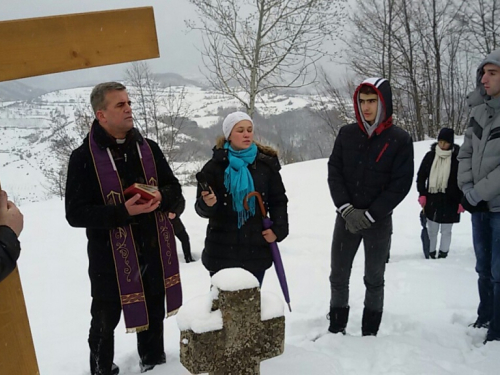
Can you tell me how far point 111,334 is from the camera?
114 inches

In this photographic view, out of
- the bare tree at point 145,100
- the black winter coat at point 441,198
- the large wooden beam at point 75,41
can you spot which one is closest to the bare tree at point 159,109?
the bare tree at point 145,100

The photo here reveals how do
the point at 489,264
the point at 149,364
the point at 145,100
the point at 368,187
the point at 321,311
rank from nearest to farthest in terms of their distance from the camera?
1. the point at 149,364
2. the point at 368,187
3. the point at 489,264
4. the point at 321,311
5. the point at 145,100

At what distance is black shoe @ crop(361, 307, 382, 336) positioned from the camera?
3.49 metres

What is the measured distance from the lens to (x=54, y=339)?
404cm

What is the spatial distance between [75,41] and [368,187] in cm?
234

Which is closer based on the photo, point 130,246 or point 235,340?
point 235,340

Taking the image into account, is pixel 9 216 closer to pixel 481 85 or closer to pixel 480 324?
pixel 481 85

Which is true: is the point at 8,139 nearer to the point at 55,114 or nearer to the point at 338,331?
the point at 55,114

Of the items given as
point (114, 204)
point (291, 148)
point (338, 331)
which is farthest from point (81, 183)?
point (291, 148)

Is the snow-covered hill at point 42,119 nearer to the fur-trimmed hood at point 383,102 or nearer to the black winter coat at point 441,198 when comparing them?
the black winter coat at point 441,198

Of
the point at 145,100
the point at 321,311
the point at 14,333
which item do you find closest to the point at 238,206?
the point at 321,311

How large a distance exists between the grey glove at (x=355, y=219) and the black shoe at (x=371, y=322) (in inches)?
29.4

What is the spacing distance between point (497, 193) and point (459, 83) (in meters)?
19.4

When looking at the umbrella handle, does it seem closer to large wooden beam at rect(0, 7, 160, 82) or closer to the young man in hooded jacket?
large wooden beam at rect(0, 7, 160, 82)
